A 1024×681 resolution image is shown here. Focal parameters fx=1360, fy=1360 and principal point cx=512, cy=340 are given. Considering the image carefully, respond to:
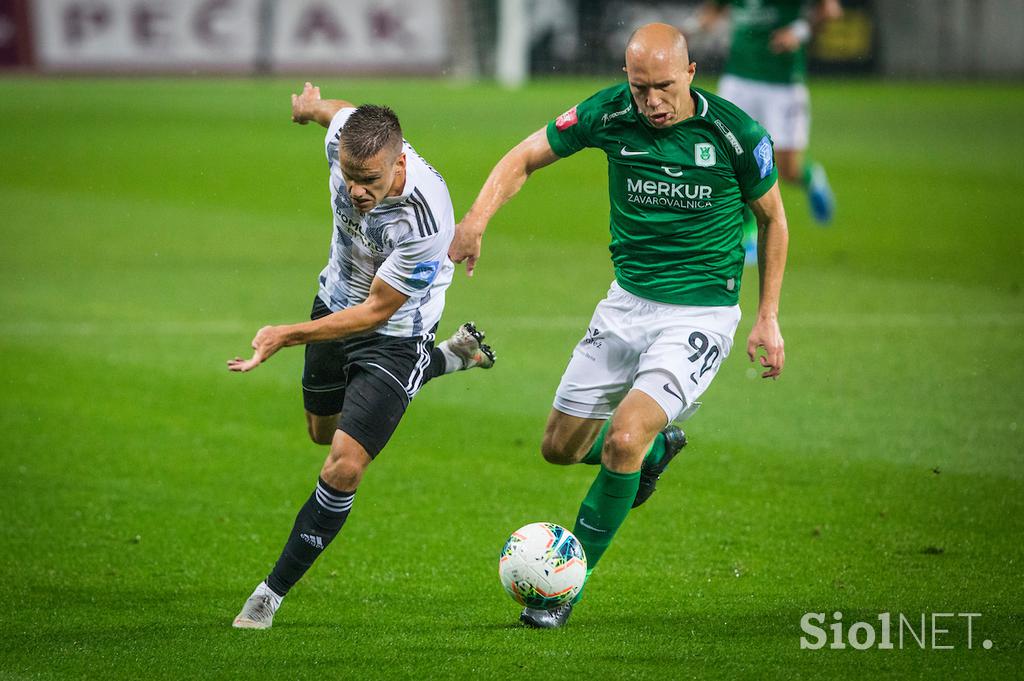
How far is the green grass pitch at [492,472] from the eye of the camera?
518cm

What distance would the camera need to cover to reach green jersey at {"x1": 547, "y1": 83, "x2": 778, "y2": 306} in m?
5.57

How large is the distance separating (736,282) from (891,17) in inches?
1161

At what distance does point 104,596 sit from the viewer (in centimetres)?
572

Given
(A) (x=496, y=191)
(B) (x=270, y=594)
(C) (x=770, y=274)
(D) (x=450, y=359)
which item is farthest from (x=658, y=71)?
(B) (x=270, y=594)

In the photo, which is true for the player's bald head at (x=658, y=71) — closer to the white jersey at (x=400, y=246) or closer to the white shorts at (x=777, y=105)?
the white jersey at (x=400, y=246)

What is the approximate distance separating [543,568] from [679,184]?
168 cm

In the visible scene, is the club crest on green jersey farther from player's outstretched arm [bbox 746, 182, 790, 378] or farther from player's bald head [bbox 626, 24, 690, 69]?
player's bald head [bbox 626, 24, 690, 69]

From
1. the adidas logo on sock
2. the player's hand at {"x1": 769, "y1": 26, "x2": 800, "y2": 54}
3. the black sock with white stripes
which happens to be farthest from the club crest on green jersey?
the player's hand at {"x1": 769, "y1": 26, "x2": 800, "y2": 54}

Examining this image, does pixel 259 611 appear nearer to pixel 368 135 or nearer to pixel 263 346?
pixel 263 346

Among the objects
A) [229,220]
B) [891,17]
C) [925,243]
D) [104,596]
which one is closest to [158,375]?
[104,596]

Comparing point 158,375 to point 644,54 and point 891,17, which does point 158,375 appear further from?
point 891,17

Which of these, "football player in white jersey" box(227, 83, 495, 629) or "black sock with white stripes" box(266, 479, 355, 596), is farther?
"black sock with white stripes" box(266, 479, 355, 596)

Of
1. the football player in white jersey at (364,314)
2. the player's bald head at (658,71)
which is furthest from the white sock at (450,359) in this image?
the player's bald head at (658,71)

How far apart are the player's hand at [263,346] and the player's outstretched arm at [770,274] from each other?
6.15 ft
